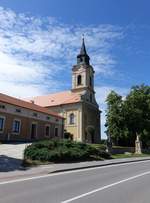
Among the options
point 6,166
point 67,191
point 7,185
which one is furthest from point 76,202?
point 6,166

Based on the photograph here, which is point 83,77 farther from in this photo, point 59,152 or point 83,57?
point 59,152

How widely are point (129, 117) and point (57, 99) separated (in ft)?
62.1

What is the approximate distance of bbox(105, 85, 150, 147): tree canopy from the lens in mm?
55781

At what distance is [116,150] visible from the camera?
41.4 m

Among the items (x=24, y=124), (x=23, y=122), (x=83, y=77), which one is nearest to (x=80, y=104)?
(x=83, y=77)

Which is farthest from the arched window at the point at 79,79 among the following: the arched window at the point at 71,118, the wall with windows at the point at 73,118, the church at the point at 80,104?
the arched window at the point at 71,118

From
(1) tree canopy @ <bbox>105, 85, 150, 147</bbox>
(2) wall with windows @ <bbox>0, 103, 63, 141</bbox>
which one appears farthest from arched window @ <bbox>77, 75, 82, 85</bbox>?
(2) wall with windows @ <bbox>0, 103, 63, 141</bbox>

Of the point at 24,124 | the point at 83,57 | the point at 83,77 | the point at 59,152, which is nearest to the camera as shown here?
the point at 59,152

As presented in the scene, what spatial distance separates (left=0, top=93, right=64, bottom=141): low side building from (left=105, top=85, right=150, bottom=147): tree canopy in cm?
1256

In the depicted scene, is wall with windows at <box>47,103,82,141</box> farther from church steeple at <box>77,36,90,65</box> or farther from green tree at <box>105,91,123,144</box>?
church steeple at <box>77,36,90,65</box>

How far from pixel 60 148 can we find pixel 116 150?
18438mm

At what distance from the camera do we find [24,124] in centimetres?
4256

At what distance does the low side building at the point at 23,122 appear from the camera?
39.1 meters

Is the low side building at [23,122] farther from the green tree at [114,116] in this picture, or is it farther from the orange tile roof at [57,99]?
the orange tile roof at [57,99]
